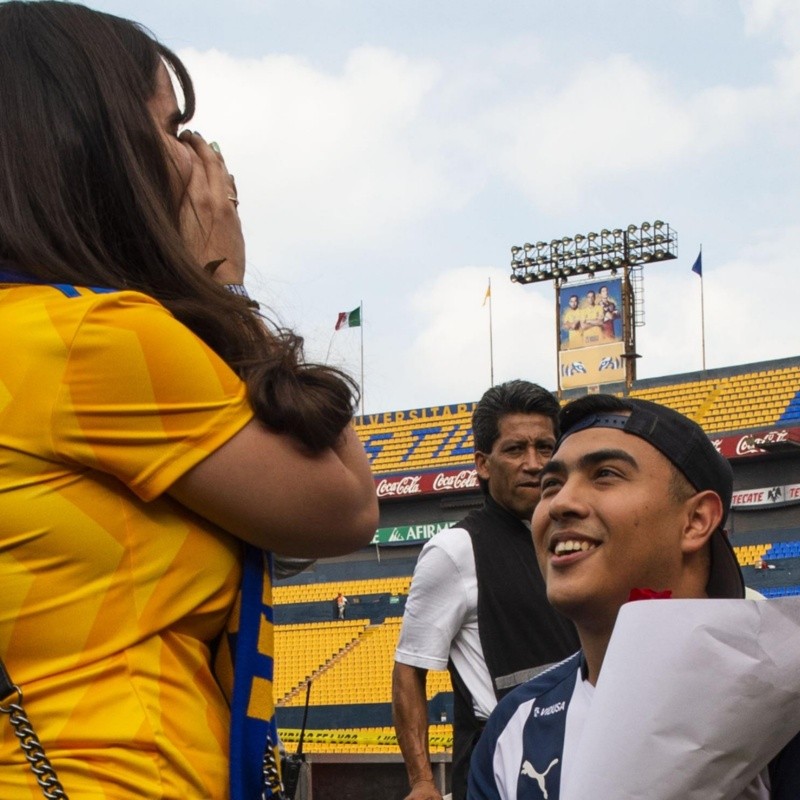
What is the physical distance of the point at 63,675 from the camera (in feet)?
4.37

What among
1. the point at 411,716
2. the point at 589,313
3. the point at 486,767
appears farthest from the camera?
the point at 589,313

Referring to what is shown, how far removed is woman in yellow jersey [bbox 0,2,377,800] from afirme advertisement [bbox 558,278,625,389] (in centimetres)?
3005

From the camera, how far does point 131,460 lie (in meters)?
1.36

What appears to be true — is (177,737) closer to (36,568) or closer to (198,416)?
(36,568)

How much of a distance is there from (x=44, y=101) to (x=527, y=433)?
10.7 feet

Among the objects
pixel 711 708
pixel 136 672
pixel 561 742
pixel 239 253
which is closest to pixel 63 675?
pixel 136 672

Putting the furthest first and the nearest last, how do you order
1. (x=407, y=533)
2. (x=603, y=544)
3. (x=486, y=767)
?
(x=407, y=533), (x=486, y=767), (x=603, y=544)

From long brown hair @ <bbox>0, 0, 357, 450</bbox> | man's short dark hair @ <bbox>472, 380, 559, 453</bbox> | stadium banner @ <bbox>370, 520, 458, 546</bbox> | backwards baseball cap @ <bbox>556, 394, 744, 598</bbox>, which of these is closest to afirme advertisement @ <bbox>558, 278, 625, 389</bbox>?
stadium banner @ <bbox>370, 520, 458, 546</bbox>

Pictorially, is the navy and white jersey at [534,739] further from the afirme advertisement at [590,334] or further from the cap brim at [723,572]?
the afirme advertisement at [590,334]

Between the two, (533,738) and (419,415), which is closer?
(533,738)

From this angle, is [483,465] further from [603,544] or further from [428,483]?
[428,483]

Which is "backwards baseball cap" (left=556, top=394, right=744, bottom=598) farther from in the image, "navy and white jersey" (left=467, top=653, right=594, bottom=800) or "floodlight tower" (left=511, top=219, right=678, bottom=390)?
"floodlight tower" (left=511, top=219, right=678, bottom=390)

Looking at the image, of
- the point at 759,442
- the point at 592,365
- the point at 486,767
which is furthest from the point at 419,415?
the point at 486,767

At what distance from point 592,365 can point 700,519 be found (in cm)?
2979
